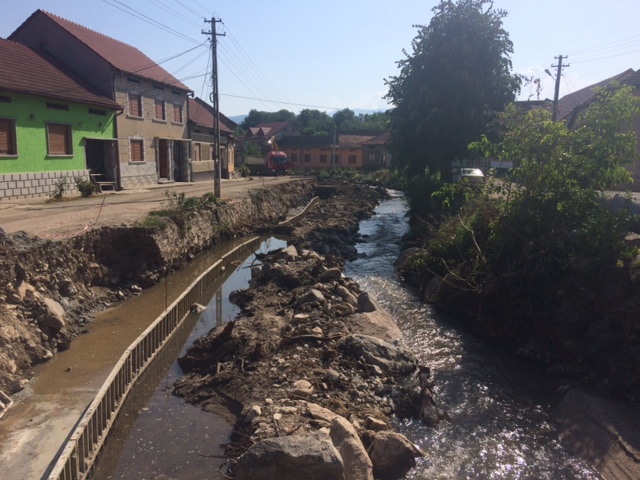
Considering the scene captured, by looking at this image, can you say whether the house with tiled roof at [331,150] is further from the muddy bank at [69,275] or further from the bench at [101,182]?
the muddy bank at [69,275]

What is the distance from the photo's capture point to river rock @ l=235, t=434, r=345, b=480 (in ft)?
18.0

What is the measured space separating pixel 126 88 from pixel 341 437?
23.8 meters

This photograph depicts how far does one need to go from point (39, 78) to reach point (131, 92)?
235 inches

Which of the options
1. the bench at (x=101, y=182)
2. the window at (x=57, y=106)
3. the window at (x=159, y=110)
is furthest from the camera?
the window at (x=159, y=110)

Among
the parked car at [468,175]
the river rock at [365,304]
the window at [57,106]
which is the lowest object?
the river rock at [365,304]

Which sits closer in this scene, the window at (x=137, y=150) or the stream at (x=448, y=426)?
the stream at (x=448, y=426)

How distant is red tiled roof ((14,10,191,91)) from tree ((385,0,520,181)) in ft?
45.1

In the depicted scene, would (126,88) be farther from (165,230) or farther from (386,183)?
(386,183)

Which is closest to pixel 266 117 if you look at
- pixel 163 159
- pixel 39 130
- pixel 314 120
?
pixel 314 120

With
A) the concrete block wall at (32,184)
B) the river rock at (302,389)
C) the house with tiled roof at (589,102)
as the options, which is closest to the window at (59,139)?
the concrete block wall at (32,184)

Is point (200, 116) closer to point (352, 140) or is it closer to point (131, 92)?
point (131, 92)

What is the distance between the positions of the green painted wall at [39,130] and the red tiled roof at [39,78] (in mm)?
371

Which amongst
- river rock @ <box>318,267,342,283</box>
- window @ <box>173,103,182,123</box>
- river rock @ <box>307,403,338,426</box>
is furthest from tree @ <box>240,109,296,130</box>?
river rock @ <box>307,403,338,426</box>

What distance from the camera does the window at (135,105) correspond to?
85.8ft
